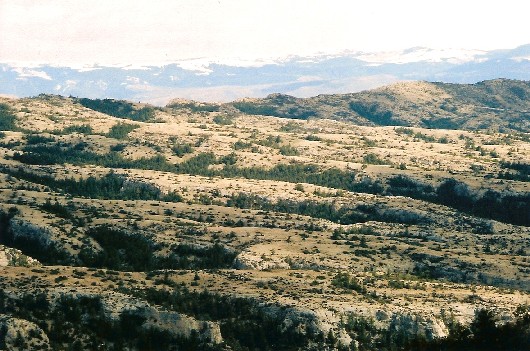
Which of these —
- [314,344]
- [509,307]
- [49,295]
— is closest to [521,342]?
[314,344]

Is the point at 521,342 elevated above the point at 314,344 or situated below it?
above

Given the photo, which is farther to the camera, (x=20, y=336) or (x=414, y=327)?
(x=414, y=327)

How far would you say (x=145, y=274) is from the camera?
19212cm

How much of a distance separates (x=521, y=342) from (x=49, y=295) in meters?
80.5

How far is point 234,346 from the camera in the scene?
158875mm

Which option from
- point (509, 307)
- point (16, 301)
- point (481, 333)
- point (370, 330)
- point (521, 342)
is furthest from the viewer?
point (509, 307)

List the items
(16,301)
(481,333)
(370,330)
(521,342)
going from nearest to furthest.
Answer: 1. (521,342)
2. (481,333)
3. (16,301)
4. (370,330)

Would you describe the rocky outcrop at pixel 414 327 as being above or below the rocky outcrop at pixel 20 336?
below

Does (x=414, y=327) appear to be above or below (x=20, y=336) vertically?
below

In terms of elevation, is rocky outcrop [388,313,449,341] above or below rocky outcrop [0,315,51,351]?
below

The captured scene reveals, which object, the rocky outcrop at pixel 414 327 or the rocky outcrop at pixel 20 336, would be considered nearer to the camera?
the rocky outcrop at pixel 20 336

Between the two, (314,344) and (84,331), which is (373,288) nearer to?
(314,344)

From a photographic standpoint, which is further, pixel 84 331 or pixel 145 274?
pixel 145 274

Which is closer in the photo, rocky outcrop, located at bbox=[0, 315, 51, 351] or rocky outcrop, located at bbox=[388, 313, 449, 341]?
rocky outcrop, located at bbox=[0, 315, 51, 351]
